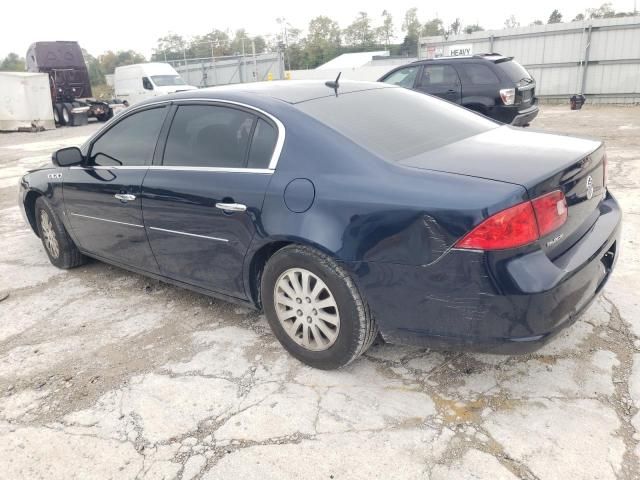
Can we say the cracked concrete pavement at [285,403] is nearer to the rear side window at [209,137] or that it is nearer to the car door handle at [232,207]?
the car door handle at [232,207]

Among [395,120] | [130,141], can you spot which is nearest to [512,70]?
[395,120]

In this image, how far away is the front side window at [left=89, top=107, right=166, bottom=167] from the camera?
3.65 m

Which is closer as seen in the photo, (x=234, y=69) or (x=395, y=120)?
(x=395, y=120)

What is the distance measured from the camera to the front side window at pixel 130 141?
3646 mm

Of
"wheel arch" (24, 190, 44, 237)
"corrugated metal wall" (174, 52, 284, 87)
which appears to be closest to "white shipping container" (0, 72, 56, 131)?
"corrugated metal wall" (174, 52, 284, 87)

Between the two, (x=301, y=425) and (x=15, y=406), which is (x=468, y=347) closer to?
(x=301, y=425)

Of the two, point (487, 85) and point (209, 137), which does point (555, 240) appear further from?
point (487, 85)

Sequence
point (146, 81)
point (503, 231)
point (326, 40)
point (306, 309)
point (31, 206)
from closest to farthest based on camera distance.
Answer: point (503, 231) → point (306, 309) → point (31, 206) → point (146, 81) → point (326, 40)

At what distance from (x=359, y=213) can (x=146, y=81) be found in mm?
20645

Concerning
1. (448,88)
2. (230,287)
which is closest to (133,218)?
(230,287)

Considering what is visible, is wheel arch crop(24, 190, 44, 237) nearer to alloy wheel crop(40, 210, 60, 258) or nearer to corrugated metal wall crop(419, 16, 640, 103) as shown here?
alloy wheel crop(40, 210, 60, 258)

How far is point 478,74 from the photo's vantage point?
30.5 feet

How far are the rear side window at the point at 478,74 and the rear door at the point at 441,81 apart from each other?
0.17m

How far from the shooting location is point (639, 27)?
52.3 feet
